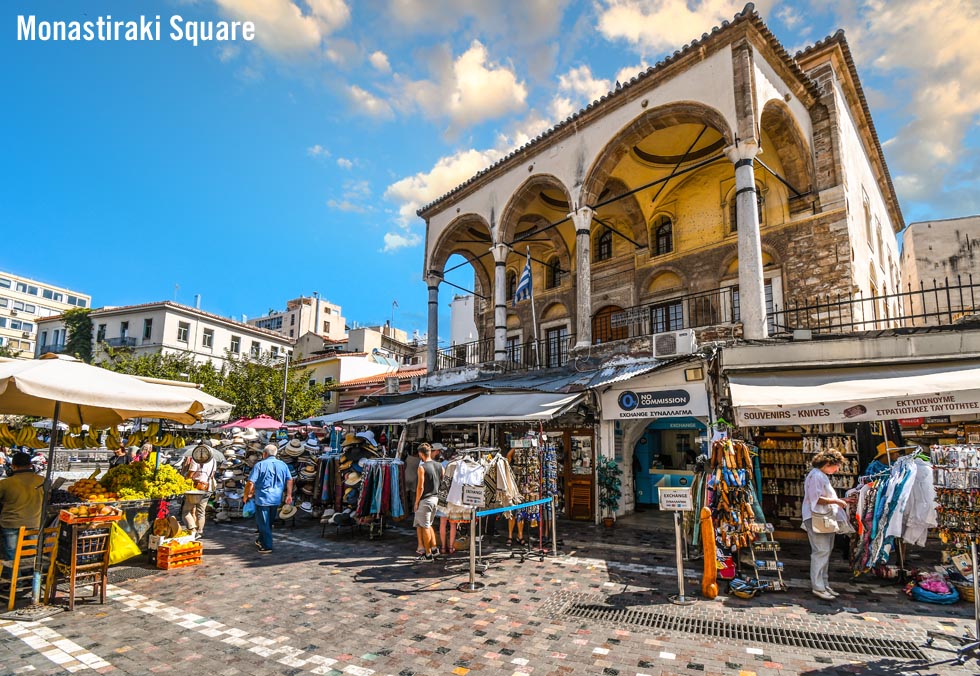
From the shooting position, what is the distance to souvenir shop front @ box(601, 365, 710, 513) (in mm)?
9922

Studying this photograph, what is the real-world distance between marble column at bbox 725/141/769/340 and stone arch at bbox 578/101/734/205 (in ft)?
1.65

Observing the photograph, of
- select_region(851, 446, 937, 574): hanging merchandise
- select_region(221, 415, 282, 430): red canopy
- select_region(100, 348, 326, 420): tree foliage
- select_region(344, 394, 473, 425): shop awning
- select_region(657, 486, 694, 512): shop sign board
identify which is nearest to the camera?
select_region(657, 486, 694, 512): shop sign board

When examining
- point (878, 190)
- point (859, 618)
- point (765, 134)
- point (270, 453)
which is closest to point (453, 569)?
point (270, 453)

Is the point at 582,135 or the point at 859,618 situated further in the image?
the point at 582,135

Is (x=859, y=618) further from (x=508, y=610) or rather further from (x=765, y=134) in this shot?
(x=765, y=134)

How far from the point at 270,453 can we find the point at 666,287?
37.9ft

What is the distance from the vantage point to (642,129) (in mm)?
12352

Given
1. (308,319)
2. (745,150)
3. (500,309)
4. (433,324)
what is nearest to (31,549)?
(500,309)

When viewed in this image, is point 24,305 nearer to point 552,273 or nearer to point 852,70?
point 552,273

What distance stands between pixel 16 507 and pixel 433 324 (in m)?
12.9

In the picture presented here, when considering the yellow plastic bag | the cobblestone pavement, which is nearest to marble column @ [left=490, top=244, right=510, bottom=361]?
the cobblestone pavement

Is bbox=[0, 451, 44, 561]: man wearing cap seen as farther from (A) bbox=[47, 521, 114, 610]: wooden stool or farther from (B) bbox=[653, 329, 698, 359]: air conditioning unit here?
(B) bbox=[653, 329, 698, 359]: air conditioning unit

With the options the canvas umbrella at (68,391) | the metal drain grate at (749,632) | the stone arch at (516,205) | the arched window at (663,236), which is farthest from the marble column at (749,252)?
the canvas umbrella at (68,391)

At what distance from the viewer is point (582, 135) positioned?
13602mm
